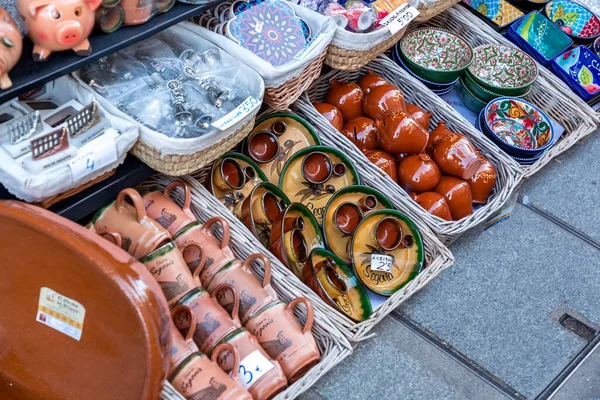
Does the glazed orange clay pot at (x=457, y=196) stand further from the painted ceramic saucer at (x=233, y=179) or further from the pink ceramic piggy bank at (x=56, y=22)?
the pink ceramic piggy bank at (x=56, y=22)

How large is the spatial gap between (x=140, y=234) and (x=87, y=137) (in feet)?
1.01

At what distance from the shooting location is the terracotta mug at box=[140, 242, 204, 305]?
193cm

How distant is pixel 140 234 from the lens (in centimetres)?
197

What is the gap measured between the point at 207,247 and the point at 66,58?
675mm

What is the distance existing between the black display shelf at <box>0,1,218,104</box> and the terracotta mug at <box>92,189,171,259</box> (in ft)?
1.24

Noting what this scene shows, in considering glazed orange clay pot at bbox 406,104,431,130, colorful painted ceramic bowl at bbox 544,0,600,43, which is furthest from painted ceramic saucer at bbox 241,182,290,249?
colorful painted ceramic bowl at bbox 544,0,600,43

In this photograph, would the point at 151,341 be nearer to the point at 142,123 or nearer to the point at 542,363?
the point at 142,123

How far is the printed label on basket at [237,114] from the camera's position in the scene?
199 cm

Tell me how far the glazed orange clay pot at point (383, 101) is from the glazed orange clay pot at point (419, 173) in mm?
227

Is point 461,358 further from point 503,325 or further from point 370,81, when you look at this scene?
point 370,81

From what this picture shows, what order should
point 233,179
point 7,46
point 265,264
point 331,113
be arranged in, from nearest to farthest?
point 7,46, point 265,264, point 233,179, point 331,113

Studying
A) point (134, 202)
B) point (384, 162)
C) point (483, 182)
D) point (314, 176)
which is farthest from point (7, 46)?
point (483, 182)

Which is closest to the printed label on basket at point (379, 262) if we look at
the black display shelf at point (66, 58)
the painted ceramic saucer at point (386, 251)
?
Result: the painted ceramic saucer at point (386, 251)

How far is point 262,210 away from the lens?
2289 millimetres
